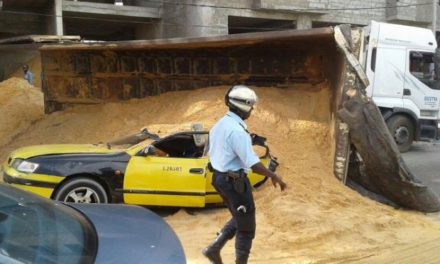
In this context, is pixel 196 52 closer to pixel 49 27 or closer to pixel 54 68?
pixel 54 68

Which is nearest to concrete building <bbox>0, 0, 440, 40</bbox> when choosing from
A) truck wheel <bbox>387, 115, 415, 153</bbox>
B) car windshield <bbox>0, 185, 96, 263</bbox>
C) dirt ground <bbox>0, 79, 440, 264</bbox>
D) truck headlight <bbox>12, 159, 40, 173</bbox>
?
truck wheel <bbox>387, 115, 415, 153</bbox>

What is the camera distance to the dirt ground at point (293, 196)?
590 centimetres

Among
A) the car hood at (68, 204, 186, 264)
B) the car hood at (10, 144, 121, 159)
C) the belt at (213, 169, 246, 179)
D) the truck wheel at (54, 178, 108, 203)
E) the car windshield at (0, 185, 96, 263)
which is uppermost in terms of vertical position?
the car windshield at (0, 185, 96, 263)

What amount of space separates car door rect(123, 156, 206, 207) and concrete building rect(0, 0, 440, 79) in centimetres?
1803

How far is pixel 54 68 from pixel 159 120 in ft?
12.8

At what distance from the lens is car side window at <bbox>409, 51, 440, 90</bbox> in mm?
13507

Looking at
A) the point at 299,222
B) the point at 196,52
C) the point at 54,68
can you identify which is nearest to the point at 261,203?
the point at 299,222

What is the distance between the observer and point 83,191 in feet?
22.5

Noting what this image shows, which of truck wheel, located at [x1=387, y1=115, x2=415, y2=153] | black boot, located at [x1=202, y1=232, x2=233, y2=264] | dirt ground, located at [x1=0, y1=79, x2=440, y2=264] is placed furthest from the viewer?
truck wheel, located at [x1=387, y1=115, x2=415, y2=153]

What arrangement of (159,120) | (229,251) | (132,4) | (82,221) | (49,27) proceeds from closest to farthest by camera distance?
(82,221)
(229,251)
(159,120)
(49,27)
(132,4)

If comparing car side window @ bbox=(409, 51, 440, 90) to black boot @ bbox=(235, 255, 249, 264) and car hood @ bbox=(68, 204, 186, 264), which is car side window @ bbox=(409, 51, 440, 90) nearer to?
black boot @ bbox=(235, 255, 249, 264)

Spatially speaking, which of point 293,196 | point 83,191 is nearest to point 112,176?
point 83,191

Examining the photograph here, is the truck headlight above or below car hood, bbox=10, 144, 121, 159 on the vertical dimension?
below

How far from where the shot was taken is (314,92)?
982 centimetres
